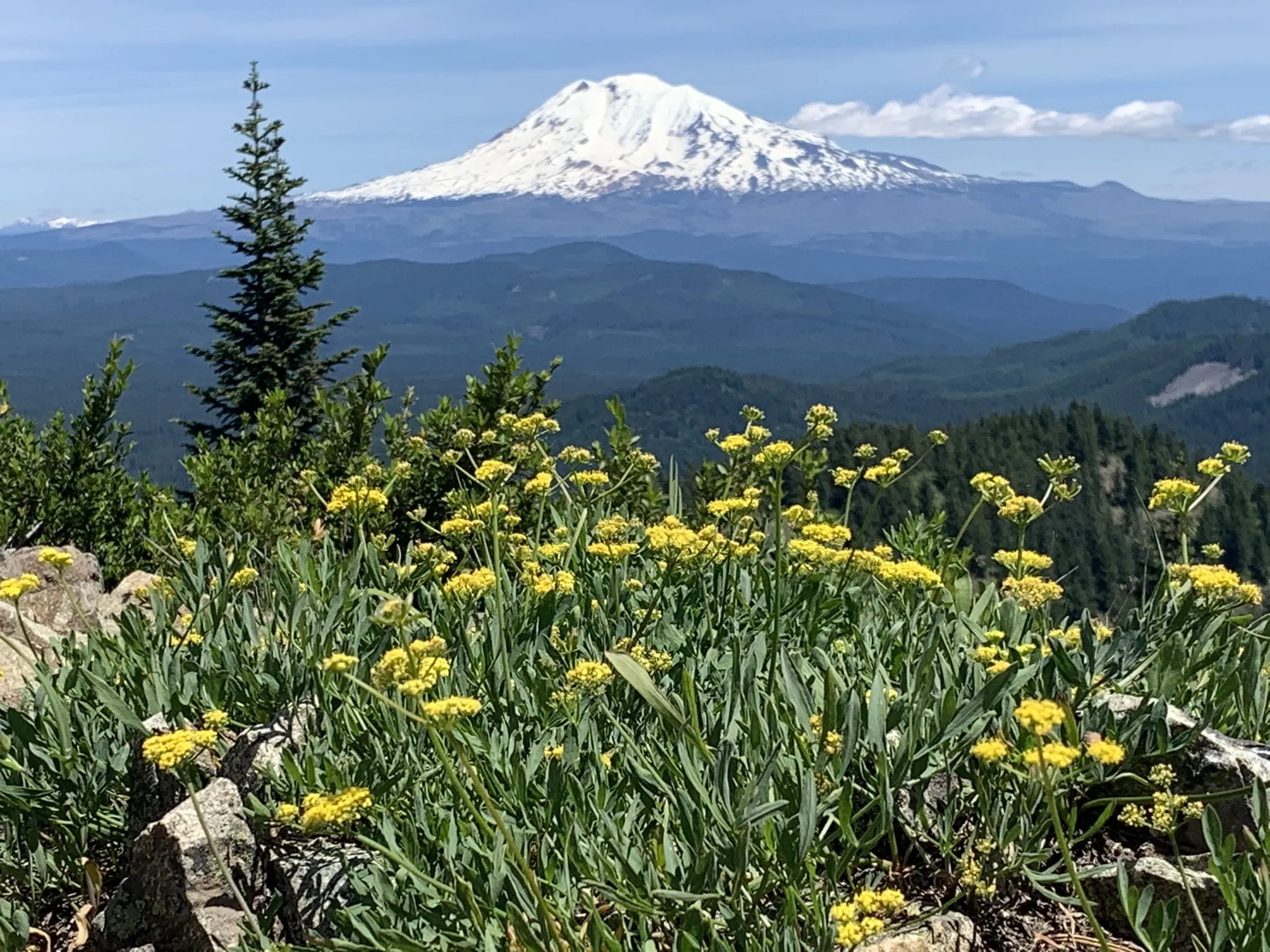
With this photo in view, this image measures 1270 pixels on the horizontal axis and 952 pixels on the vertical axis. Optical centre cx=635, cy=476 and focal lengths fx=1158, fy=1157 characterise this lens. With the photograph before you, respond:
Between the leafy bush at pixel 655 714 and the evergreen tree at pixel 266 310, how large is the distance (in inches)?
1410

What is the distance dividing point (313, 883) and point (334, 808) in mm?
937

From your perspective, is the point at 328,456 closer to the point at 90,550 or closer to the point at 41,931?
the point at 90,550

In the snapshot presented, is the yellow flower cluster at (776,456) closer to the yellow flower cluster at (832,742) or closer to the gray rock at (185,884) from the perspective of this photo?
the yellow flower cluster at (832,742)

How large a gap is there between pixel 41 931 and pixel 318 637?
1.50m

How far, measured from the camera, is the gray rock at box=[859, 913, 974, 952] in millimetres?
3496

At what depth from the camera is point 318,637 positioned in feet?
15.1

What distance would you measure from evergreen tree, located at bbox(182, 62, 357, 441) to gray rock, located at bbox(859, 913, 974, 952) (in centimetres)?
3809

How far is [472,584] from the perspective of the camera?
4613mm

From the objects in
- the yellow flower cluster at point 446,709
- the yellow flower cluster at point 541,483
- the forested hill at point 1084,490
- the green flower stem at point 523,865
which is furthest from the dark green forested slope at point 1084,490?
the yellow flower cluster at point 446,709

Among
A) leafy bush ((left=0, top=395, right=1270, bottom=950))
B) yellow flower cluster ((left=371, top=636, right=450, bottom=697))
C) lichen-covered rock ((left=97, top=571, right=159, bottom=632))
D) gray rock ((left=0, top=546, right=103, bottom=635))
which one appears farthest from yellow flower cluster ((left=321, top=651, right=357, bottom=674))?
gray rock ((left=0, top=546, right=103, bottom=635))

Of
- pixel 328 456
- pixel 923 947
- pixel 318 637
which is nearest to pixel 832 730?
pixel 923 947

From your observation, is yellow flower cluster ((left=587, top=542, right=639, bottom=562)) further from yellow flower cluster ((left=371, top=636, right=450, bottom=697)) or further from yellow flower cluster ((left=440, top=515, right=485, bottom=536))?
yellow flower cluster ((left=371, top=636, right=450, bottom=697))

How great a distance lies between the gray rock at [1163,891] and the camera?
3580 mm

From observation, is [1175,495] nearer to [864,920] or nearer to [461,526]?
[864,920]
